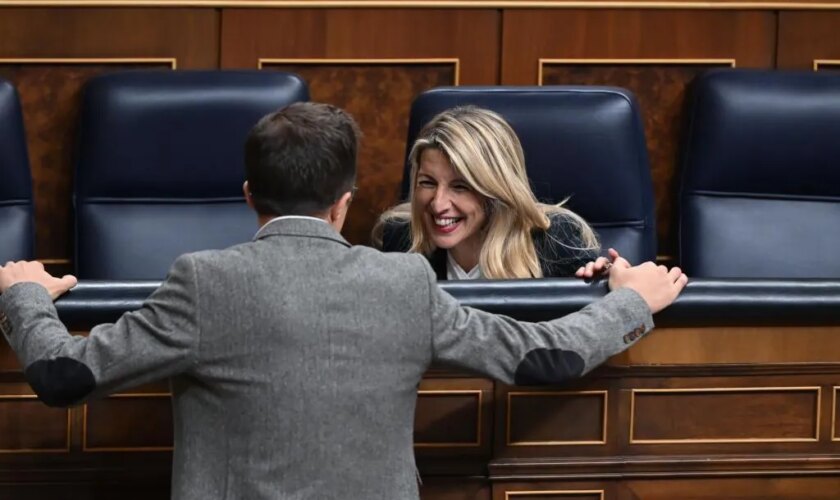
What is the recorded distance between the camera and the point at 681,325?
1099 millimetres

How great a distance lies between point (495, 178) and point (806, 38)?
0.63 m

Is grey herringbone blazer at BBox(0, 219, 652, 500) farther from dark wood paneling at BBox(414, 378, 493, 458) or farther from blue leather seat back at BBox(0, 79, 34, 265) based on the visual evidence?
blue leather seat back at BBox(0, 79, 34, 265)

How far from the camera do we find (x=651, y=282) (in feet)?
3.52

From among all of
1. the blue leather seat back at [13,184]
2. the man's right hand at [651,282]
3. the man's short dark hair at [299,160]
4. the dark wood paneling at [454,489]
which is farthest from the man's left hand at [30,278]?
the blue leather seat back at [13,184]

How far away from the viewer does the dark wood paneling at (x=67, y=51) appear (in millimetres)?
1776

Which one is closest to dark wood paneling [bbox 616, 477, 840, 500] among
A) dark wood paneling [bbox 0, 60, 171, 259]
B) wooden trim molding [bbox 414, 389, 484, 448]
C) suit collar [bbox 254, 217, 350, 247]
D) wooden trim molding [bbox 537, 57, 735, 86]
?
wooden trim molding [bbox 414, 389, 484, 448]

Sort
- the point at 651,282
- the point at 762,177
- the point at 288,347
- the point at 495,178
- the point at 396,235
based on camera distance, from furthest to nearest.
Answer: the point at 762,177 → the point at 396,235 → the point at 495,178 → the point at 651,282 → the point at 288,347

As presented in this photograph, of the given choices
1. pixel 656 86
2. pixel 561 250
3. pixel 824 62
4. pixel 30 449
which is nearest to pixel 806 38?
pixel 824 62

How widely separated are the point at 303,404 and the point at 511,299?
0.25 metres

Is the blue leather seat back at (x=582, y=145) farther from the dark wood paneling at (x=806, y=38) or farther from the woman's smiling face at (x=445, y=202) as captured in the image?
the dark wood paneling at (x=806, y=38)

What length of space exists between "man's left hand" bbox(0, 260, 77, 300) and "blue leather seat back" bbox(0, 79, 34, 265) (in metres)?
0.64

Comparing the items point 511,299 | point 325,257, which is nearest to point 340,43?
point 511,299

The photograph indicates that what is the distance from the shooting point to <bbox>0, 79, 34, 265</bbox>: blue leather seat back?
162 cm

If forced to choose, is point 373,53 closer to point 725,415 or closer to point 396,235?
point 396,235
